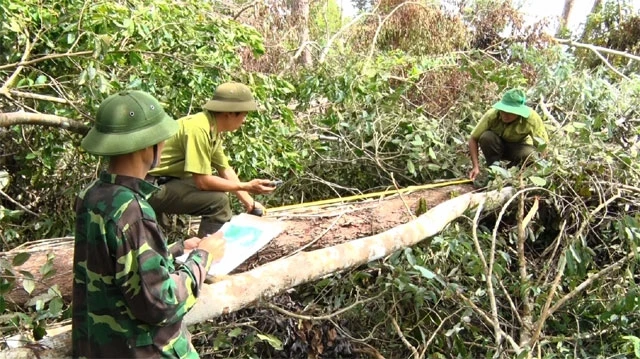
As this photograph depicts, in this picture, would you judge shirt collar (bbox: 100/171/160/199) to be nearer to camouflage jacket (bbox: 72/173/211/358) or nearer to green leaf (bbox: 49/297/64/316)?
camouflage jacket (bbox: 72/173/211/358)

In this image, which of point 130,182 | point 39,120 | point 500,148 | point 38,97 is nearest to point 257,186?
point 39,120

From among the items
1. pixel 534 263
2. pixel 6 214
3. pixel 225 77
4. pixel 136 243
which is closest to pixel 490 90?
pixel 534 263

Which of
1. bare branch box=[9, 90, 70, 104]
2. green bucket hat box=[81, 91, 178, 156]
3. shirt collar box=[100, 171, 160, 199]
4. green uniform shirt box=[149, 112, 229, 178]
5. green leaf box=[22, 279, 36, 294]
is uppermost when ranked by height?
green bucket hat box=[81, 91, 178, 156]

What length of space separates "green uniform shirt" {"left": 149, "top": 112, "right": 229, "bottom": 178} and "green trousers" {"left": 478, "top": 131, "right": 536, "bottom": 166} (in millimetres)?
2241

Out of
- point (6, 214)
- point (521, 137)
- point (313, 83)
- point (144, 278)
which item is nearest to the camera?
point (144, 278)

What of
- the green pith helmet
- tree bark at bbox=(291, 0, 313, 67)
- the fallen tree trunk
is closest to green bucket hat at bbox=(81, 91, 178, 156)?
the fallen tree trunk

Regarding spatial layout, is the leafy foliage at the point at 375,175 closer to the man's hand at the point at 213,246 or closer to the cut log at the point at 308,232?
the cut log at the point at 308,232

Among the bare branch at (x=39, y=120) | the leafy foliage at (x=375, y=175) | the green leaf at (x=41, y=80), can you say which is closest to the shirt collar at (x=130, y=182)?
the leafy foliage at (x=375, y=175)

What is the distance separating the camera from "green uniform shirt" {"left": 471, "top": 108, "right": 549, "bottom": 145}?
4074mm

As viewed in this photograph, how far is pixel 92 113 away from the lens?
321 cm

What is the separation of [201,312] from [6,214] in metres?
1.63

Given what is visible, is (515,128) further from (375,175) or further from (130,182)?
(130,182)

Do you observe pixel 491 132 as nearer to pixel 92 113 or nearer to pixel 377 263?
pixel 377 263

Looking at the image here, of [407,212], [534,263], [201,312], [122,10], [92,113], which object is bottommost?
[534,263]
